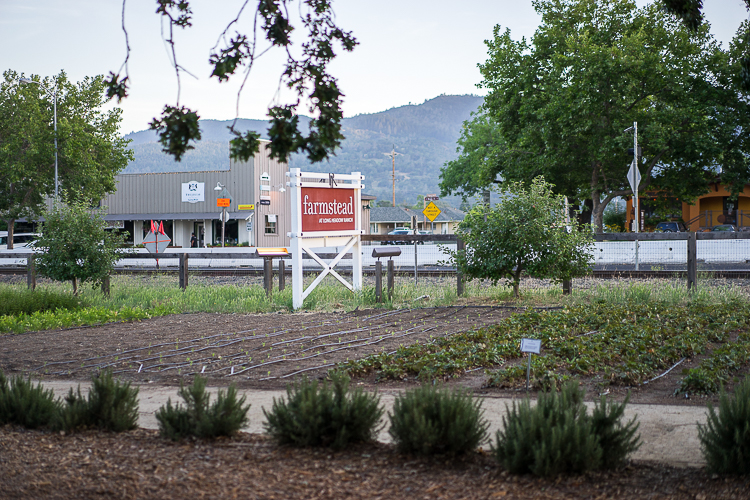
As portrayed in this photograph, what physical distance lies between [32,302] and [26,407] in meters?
8.04

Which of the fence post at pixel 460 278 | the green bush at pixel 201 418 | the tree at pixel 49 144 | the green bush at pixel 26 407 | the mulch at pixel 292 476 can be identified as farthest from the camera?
the tree at pixel 49 144

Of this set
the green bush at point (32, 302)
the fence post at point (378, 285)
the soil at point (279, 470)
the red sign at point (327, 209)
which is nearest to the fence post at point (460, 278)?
the fence post at point (378, 285)

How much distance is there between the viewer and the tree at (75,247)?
14.4 metres

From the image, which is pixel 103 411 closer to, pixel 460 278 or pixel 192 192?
pixel 460 278

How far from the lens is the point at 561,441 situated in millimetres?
3615

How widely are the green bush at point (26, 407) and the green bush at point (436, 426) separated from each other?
252 centimetres

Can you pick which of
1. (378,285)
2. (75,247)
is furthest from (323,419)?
(75,247)

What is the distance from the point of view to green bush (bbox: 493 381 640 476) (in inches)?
141

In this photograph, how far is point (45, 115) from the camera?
44.2 m

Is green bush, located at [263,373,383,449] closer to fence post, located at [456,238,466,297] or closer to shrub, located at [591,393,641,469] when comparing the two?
shrub, located at [591,393,641,469]

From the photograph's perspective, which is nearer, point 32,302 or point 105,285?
point 32,302

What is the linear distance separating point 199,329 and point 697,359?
659 cm

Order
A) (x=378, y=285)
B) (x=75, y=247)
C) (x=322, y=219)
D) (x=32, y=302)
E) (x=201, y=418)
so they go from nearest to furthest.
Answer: (x=201, y=418)
(x=32, y=302)
(x=378, y=285)
(x=322, y=219)
(x=75, y=247)

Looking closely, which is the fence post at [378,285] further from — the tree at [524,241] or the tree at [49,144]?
the tree at [49,144]
